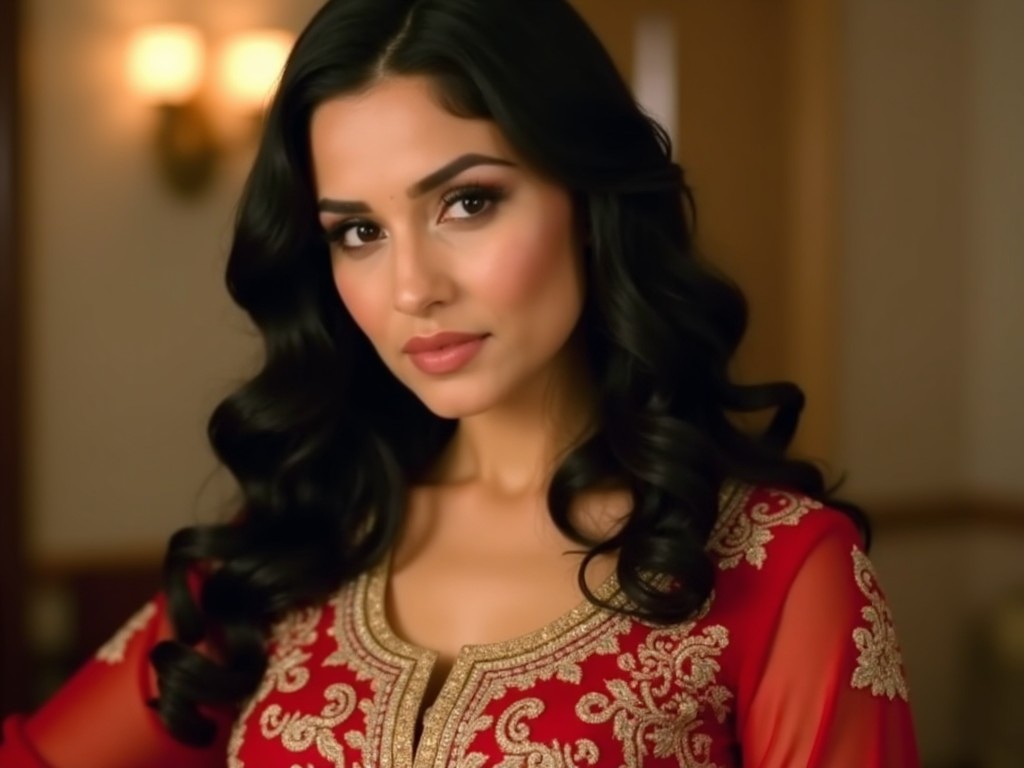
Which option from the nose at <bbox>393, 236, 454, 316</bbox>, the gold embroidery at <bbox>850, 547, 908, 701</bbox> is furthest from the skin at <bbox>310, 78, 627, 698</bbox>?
the gold embroidery at <bbox>850, 547, 908, 701</bbox>

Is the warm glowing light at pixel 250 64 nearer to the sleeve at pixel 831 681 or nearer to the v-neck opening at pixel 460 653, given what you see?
the v-neck opening at pixel 460 653

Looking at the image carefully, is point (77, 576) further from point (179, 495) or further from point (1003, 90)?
point (1003, 90)

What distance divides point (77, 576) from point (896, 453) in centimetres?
210

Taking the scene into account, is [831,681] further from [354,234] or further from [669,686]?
[354,234]

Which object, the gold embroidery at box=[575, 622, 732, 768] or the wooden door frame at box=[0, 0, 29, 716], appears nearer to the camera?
the gold embroidery at box=[575, 622, 732, 768]

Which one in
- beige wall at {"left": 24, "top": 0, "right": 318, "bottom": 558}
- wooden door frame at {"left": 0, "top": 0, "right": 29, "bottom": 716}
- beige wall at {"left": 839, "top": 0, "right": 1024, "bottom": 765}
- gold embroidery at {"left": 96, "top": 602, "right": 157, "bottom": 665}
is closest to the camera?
gold embroidery at {"left": 96, "top": 602, "right": 157, "bottom": 665}

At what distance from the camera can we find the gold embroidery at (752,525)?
4.79 feet

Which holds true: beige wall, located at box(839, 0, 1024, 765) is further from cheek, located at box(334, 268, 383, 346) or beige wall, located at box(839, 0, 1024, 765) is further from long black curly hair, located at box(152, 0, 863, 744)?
cheek, located at box(334, 268, 383, 346)

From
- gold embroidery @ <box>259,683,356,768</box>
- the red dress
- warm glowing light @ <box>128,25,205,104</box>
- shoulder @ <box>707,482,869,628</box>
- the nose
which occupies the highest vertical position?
warm glowing light @ <box>128,25,205,104</box>

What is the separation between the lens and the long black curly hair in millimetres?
1418

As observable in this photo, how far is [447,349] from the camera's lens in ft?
4.63

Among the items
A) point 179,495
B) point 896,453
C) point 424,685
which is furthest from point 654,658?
point 896,453

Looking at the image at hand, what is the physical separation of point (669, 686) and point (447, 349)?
1.23ft

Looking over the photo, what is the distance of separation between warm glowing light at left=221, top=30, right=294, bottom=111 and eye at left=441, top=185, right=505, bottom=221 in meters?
1.64
